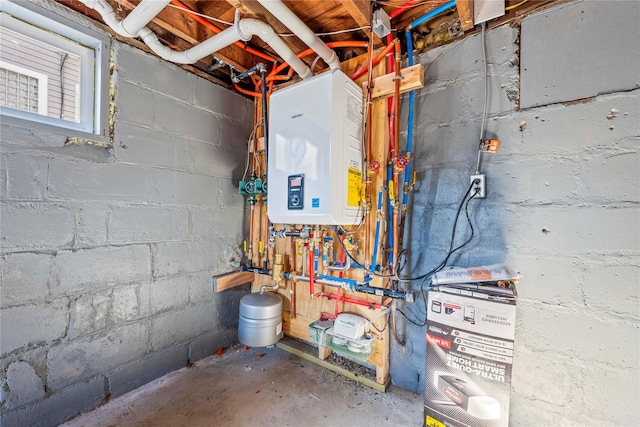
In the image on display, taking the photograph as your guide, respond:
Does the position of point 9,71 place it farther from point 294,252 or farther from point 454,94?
point 454,94

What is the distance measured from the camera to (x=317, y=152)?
1.33m

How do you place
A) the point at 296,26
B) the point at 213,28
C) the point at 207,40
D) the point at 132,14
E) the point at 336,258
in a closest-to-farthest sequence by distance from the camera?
the point at 132,14, the point at 296,26, the point at 207,40, the point at 213,28, the point at 336,258

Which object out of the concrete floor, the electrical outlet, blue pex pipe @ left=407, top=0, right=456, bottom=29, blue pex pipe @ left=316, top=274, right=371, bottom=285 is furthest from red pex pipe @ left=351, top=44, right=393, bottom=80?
the concrete floor

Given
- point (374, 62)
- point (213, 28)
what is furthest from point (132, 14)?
point (374, 62)

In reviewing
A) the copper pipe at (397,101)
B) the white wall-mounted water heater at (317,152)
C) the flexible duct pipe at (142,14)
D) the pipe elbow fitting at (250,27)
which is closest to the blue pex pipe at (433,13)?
the copper pipe at (397,101)

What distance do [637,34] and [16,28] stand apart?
2.52 metres

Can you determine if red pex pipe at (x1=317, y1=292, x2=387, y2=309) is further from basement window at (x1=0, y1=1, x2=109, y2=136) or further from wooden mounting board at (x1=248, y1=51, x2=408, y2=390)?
basement window at (x1=0, y1=1, x2=109, y2=136)

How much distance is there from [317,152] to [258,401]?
1.32 meters

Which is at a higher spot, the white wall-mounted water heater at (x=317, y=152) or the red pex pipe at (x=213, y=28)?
the red pex pipe at (x=213, y=28)

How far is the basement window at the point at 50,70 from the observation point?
1.15 m

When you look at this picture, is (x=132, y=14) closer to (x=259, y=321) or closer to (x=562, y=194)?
(x=259, y=321)

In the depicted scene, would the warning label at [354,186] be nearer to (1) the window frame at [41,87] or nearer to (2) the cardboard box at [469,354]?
(2) the cardboard box at [469,354]

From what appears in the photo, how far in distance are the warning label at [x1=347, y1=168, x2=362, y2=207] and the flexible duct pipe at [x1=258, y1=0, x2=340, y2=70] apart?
62cm

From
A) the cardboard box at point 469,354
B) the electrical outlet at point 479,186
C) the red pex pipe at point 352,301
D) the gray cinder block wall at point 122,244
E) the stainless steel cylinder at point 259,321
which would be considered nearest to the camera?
the cardboard box at point 469,354
